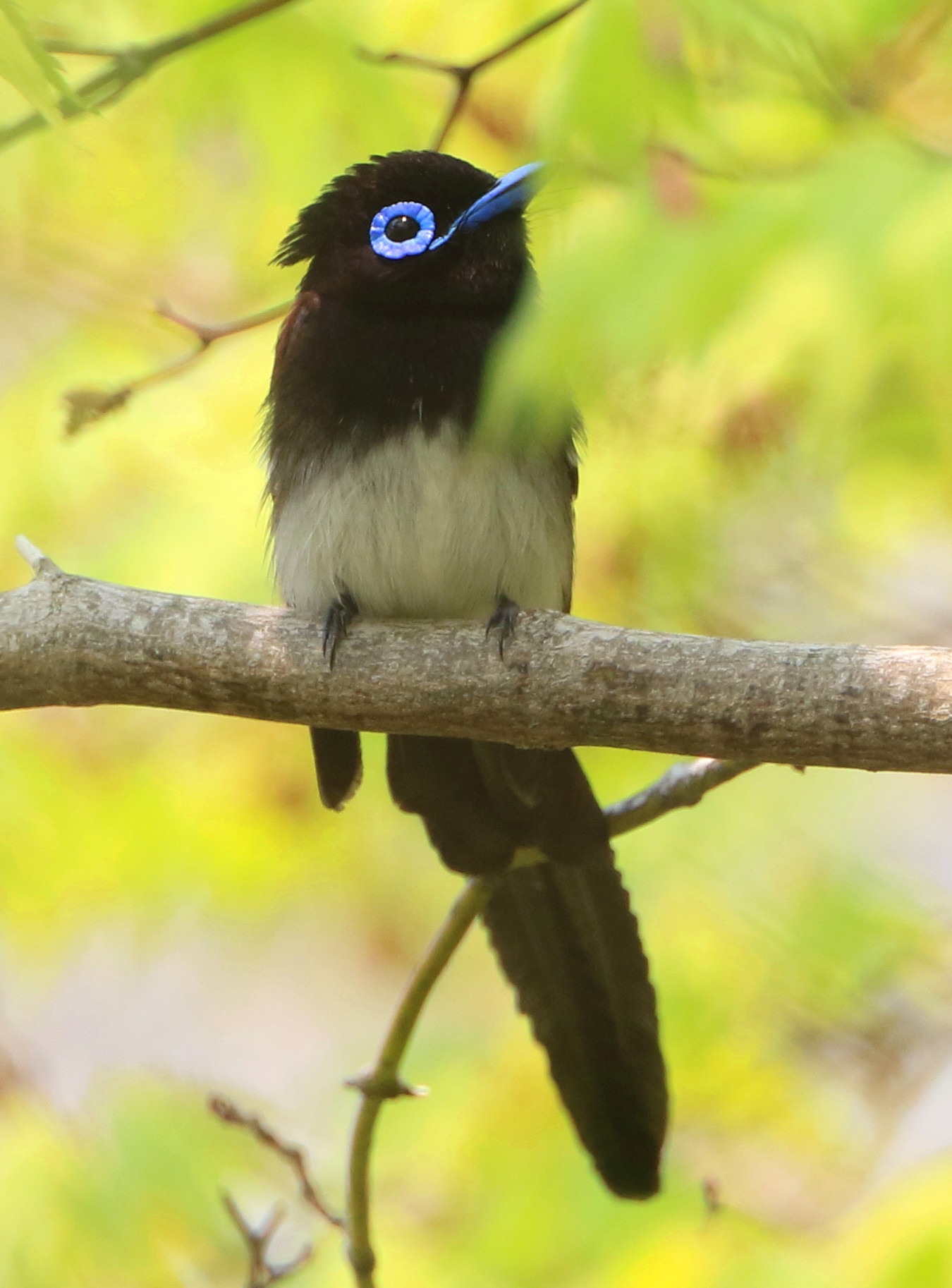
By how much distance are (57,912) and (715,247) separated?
10.5 ft

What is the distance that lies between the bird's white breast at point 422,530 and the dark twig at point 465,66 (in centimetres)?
68

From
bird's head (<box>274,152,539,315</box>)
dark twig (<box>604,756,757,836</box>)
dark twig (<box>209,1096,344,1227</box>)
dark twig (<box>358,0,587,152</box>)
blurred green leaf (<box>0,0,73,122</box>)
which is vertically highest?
dark twig (<box>358,0,587,152</box>)

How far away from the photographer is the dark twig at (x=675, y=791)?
309 centimetres

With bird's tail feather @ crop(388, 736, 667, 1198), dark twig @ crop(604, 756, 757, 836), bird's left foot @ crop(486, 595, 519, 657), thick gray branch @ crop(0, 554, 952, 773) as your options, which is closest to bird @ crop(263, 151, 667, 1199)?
bird's tail feather @ crop(388, 736, 667, 1198)

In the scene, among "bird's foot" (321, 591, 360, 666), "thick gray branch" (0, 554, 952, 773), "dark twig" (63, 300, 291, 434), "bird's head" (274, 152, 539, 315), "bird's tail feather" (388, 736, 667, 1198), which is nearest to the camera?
"thick gray branch" (0, 554, 952, 773)

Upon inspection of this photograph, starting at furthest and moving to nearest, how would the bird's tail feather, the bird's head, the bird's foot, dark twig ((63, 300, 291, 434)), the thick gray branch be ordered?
the bird's head < the bird's tail feather < dark twig ((63, 300, 291, 434)) < the bird's foot < the thick gray branch

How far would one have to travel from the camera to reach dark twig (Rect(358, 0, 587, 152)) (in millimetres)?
3119

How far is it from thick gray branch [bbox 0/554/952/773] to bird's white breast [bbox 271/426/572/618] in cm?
58

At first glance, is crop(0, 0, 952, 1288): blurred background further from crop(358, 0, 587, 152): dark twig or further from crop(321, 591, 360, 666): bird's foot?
crop(321, 591, 360, 666): bird's foot

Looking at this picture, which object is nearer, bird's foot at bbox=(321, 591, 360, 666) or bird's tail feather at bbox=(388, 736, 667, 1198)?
bird's foot at bbox=(321, 591, 360, 666)

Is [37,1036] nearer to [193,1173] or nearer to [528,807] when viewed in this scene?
[193,1173]

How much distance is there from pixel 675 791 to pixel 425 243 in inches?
59.2

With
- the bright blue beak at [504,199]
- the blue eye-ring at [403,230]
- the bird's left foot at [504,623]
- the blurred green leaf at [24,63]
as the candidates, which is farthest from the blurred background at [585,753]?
the blurred green leaf at [24,63]

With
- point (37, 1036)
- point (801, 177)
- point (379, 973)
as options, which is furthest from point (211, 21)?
point (37, 1036)
